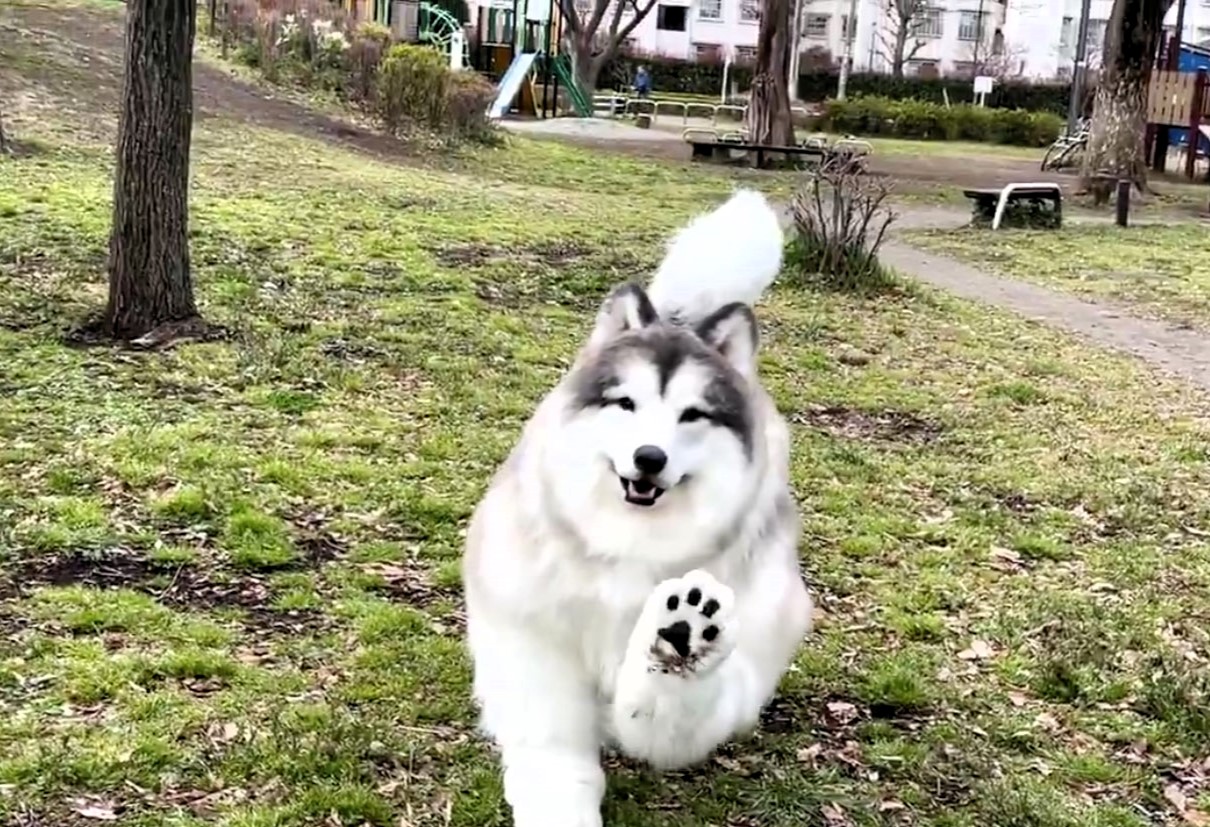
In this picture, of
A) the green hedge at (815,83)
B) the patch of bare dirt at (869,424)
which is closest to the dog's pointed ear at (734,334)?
the patch of bare dirt at (869,424)

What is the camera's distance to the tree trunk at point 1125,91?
18141 millimetres

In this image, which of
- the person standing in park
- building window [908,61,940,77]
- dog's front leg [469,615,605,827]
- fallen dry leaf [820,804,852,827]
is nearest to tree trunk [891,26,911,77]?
building window [908,61,940,77]

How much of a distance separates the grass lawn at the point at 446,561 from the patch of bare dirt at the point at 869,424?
2 centimetres

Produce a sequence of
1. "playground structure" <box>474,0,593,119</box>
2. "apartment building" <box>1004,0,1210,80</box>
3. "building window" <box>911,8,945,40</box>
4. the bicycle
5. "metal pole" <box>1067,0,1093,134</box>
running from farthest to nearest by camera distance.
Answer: "building window" <box>911,8,945,40</box> → "apartment building" <box>1004,0,1210,80</box> → "metal pole" <box>1067,0,1093,134</box> → "playground structure" <box>474,0,593,119</box> → the bicycle

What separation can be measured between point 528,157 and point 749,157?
384 cm

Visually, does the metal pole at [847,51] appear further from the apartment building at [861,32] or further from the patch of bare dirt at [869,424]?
the patch of bare dirt at [869,424]

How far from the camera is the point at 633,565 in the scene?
2684 mm

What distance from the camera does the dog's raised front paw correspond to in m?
2.45

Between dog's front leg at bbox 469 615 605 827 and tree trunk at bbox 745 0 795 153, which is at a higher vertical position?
tree trunk at bbox 745 0 795 153

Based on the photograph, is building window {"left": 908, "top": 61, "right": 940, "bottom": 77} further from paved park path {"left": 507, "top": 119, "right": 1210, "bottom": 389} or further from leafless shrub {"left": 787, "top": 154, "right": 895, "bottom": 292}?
leafless shrub {"left": 787, "top": 154, "right": 895, "bottom": 292}

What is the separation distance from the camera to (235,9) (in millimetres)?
20938

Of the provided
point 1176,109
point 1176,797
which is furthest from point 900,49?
point 1176,797

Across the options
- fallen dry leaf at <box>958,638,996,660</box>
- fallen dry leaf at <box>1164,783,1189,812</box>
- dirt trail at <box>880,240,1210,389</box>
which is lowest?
fallen dry leaf at <box>1164,783,1189,812</box>

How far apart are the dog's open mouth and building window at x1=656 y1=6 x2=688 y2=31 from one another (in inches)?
2194
